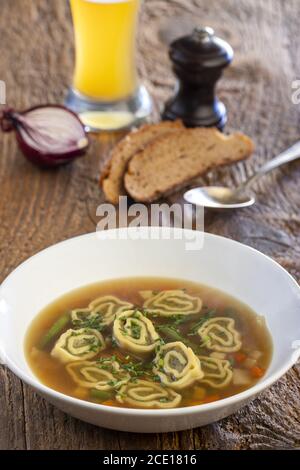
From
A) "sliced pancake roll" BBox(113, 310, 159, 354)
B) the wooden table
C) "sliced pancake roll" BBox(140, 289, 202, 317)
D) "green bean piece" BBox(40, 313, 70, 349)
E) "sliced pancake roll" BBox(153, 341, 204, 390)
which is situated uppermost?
"sliced pancake roll" BBox(153, 341, 204, 390)

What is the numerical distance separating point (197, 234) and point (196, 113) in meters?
1.08

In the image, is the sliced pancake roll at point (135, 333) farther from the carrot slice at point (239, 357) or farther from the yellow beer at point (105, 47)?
the yellow beer at point (105, 47)

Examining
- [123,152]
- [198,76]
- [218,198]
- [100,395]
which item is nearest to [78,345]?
[100,395]

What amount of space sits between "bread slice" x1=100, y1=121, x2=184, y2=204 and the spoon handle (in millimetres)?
369

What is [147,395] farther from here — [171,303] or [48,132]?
[48,132]

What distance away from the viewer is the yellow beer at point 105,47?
10.6 ft

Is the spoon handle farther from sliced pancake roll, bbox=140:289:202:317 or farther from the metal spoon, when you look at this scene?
sliced pancake roll, bbox=140:289:202:317

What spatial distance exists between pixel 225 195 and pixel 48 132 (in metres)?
0.72

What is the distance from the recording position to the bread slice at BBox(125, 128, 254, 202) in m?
3.01

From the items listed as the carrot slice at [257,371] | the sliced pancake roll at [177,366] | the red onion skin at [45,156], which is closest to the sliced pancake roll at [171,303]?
the sliced pancake roll at [177,366]

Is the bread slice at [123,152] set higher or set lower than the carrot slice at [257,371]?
lower

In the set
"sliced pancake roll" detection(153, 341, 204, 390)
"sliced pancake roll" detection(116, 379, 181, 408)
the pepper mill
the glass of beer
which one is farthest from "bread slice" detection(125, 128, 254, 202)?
"sliced pancake roll" detection(116, 379, 181, 408)

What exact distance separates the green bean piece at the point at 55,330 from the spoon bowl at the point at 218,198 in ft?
3.00

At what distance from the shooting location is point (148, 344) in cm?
204
